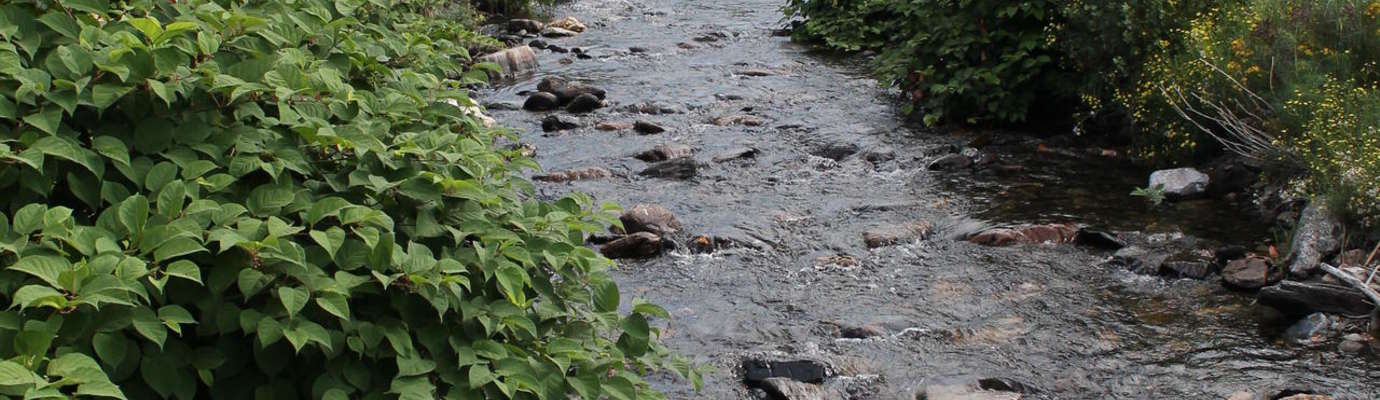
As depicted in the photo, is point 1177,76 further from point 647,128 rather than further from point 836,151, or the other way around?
point 647,128

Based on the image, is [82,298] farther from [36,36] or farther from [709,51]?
[709,51]

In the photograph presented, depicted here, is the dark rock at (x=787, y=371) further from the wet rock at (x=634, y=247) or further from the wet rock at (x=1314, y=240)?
the wet rock at (x=1314, y=240)

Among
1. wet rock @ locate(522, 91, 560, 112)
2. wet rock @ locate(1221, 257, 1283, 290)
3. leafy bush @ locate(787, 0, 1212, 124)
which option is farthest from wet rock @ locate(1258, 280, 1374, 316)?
wet rock @ locate(522, 91, 560, 112)

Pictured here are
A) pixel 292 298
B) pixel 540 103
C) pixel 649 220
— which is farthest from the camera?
pixel 540 103

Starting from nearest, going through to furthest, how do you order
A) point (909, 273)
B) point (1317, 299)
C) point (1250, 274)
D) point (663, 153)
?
point (1317, 299), point (1250, 274), point (909, 273), point (663, 153)

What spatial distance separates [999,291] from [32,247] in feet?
18.1

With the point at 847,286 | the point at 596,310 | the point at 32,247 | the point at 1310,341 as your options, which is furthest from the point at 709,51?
the point at 32,247

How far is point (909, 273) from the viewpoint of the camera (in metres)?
7.68

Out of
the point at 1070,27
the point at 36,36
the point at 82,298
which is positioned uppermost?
the point at 36,36

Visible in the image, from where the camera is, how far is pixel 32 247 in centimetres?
285

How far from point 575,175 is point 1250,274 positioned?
16.8 ft

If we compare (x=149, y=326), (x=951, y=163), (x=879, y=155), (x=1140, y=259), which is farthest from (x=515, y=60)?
(x=149, y=326)

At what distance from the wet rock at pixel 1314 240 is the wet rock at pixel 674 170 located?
4515mm

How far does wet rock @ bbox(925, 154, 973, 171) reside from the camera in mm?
10047
